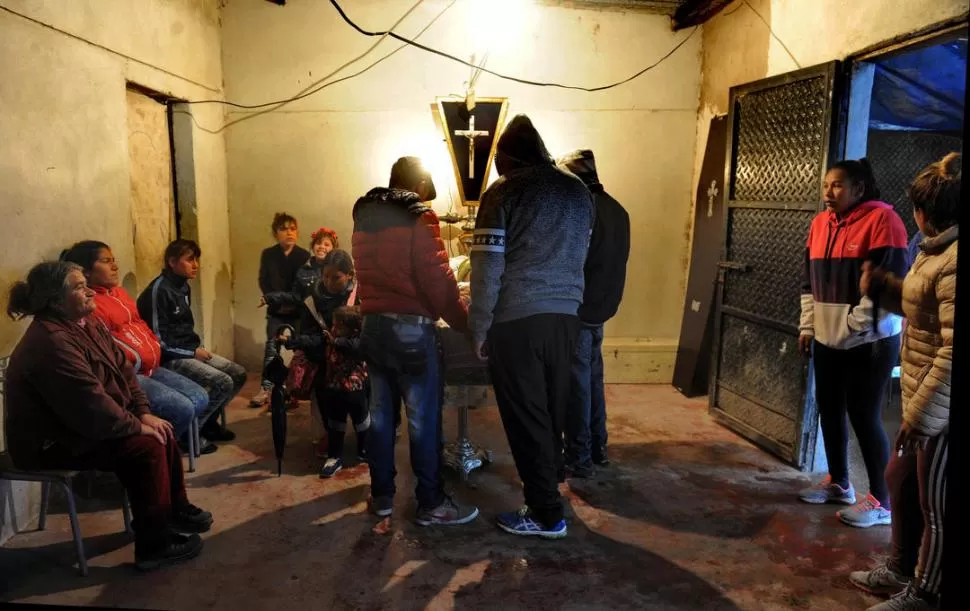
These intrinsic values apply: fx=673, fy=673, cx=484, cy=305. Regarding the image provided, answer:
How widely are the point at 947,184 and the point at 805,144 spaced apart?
5.18ft

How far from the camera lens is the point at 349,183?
5508 millimetres

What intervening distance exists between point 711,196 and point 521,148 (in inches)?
116

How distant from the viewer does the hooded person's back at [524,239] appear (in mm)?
2645

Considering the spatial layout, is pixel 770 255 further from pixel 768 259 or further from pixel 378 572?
pixel 378 572

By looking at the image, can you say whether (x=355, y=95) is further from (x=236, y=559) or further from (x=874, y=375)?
(x=874, y=375)

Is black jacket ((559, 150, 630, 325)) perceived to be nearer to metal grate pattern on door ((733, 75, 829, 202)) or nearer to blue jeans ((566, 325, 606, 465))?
blue jeans ((566, 325, 606, 465))

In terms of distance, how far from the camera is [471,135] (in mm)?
5094

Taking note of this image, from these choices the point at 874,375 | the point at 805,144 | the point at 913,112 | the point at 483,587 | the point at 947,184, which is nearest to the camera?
the point at 947,184

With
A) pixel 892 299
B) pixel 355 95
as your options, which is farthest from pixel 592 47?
pixel 892 299

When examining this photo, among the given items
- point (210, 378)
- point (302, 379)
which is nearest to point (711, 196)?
point (302, 379)

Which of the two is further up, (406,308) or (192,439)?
(406,308)

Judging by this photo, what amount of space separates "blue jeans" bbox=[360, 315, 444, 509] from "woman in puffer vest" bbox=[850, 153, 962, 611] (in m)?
1.72

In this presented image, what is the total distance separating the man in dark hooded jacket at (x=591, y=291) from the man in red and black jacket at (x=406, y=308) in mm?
820

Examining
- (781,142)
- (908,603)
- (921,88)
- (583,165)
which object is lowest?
(908,603)
